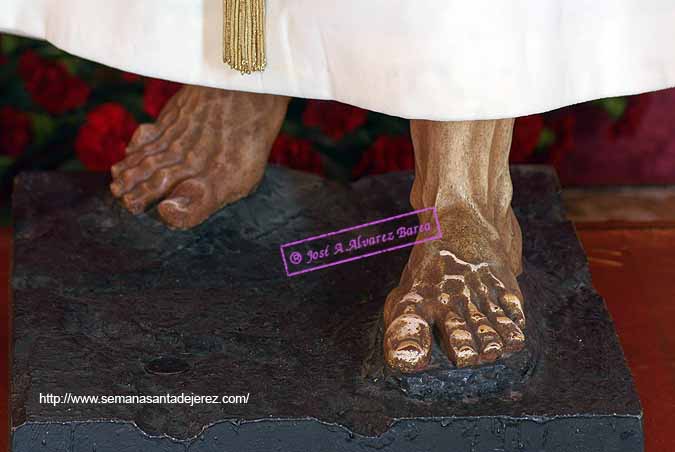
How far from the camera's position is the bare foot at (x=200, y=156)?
1.47 meters

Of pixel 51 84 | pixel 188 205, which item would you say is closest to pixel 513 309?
pixel 188 205

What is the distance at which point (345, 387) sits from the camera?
1.24 m

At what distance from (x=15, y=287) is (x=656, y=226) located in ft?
2.70

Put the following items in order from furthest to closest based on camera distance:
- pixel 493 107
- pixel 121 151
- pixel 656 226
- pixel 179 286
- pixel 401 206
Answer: pixel 121 151, pixel 656 226, pixel 401 206, pixel 179 286, pixel 493 107

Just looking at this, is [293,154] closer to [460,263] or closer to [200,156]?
[200,156]

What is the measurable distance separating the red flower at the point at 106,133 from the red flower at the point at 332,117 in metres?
0.24

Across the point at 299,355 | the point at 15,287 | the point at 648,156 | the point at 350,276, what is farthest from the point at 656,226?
the point at 15,287

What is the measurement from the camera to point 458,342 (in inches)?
47.2

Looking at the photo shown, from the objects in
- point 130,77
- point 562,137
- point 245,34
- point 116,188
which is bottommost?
point 562,137

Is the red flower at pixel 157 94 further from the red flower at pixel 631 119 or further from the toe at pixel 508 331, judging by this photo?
the toe at pixel 508 331

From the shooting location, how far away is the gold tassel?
1145 millimetres

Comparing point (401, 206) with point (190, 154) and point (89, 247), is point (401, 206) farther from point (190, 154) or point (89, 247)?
point (89, 247)

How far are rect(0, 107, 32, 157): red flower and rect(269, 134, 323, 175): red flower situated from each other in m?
0.35

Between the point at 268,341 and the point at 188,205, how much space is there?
22cm
